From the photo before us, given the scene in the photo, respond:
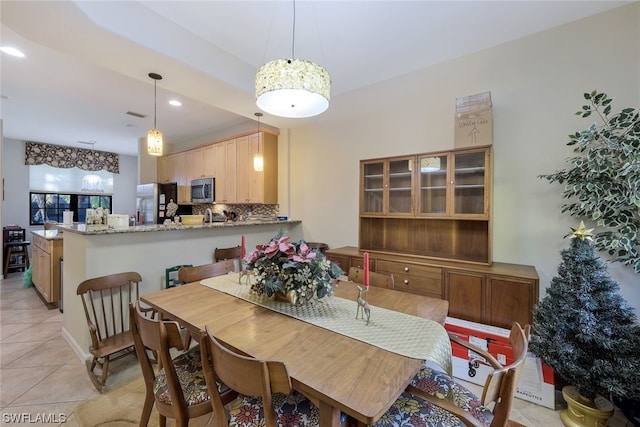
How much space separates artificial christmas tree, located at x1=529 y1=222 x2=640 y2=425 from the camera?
5.35 ft

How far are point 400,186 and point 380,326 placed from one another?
2.00 meters

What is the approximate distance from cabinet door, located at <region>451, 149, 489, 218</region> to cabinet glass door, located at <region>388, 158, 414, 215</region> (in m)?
0.45

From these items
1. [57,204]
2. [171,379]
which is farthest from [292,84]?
[57,204]

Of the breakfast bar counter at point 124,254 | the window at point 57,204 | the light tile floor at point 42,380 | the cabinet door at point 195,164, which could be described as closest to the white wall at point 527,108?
the light tile floor at point 42,380

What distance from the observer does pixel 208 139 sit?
18.7ft

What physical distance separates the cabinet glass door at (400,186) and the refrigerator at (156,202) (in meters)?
4.83

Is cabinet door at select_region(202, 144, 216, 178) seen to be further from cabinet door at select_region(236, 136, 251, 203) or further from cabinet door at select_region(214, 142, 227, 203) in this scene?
cabinet door at select_region(236, 136, 251, 203)

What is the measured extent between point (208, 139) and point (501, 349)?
5.79 metres

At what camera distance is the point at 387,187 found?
3.07 metres

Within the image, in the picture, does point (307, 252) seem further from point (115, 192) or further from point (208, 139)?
point (115, 192)

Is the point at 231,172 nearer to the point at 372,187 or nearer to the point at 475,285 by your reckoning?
the point at 372,187

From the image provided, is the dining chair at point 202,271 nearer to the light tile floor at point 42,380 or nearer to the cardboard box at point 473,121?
the light tile floor at point 42,380

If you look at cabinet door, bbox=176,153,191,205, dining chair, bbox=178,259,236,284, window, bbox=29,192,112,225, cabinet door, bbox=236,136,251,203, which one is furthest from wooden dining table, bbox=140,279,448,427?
window, bbox=29,192,112,225

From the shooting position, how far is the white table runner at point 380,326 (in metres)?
1.14
